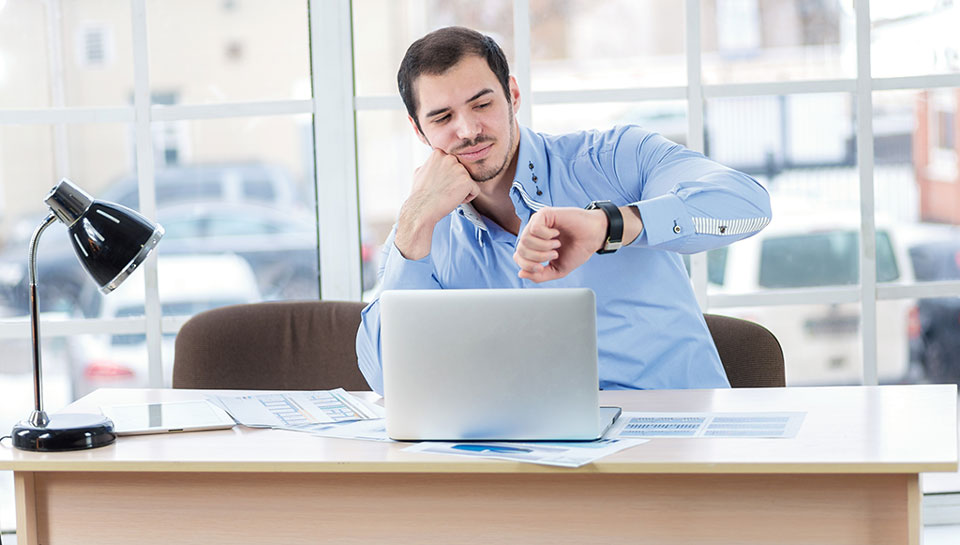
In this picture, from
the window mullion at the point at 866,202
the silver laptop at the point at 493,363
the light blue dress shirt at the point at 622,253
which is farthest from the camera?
the window mullion at the point at 866,202

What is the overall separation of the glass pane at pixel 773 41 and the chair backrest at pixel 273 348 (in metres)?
1.29

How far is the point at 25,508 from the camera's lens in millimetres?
1784

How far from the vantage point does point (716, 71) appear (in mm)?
3102

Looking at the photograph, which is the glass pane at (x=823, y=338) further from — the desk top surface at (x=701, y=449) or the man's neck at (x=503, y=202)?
the desk top surface at (x=701, y=449)

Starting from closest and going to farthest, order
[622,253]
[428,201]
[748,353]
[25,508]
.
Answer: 1. [25,508]
2. [428,201]
3. [622,253]
4. [748,353]

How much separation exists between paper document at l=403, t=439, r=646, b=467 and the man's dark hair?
0.95 meters

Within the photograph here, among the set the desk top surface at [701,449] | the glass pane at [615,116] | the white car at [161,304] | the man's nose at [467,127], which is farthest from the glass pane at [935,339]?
the white car at [161,304]

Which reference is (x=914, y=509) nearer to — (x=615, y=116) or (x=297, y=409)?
(x=297, y=409)

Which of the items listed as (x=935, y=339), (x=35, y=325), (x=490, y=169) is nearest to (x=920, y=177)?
(x=935, y=339)

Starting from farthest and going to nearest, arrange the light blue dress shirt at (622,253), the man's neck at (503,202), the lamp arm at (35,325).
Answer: the man's neck at (503,202) → the light blue dress shirt at (622,253) → the lamp arm at (35,325)

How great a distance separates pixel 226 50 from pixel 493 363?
1860mm

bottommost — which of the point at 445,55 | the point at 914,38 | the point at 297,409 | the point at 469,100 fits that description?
the point at 297,409

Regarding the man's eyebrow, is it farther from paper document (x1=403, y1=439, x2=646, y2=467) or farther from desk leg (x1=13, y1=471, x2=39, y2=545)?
desk leg (x1=13, y1=471, x2=39, y2=545)

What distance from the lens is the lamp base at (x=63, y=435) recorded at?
181 cm
